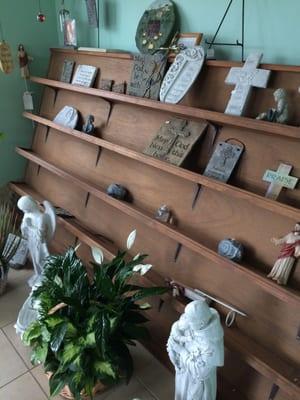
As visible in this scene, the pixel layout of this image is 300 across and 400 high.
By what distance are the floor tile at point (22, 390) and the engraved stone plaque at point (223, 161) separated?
1260mm

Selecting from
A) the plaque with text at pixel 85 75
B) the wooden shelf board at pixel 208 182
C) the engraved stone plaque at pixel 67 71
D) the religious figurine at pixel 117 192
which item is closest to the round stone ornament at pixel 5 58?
the engraved stone plaque at pixel 67 71

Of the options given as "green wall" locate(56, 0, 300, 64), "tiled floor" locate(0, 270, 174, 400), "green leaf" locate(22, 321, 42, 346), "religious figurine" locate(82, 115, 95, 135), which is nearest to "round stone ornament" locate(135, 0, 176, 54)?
"green wall" locate(56, 0, 300, 64)

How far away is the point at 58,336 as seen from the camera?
1296mm

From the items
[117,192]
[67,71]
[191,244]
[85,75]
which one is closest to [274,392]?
[191,244]

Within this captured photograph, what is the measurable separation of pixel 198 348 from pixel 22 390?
0.92 m

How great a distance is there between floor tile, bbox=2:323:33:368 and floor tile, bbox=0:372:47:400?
3.5 inches

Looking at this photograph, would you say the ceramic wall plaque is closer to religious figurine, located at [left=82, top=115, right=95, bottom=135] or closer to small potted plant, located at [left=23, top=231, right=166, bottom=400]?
religious figurine, located at [left=82, top=115, right=95, bottom=135]

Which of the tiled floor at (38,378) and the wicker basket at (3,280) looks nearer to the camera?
the tiled floor at (38,378)

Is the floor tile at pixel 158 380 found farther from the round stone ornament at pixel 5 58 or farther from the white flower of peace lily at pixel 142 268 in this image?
the round stone ornament at pixel 5 58

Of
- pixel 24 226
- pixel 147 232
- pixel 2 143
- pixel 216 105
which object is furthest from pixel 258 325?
pixel 2 143

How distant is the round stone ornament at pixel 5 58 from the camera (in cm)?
208

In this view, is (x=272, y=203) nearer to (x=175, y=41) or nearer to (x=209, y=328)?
(x=209, y=328)

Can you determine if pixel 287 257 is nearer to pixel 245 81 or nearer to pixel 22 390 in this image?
pixel 245 81

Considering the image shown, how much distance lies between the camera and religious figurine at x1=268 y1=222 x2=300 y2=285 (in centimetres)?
117
